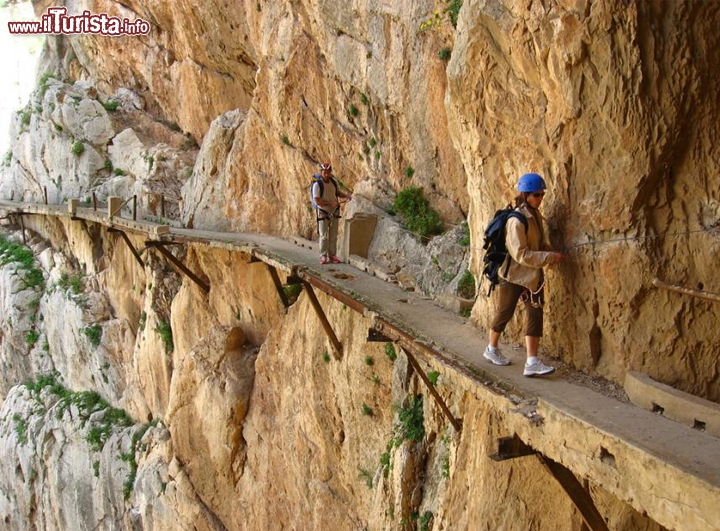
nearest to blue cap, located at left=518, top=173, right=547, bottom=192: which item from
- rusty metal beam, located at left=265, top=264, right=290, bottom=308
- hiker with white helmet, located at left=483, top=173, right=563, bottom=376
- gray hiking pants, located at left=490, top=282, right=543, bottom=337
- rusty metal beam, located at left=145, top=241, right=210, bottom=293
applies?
hiker with white helmet, located at left=483, top=173, right=563, bottom=376

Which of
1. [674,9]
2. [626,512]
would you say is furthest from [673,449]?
[674,9]

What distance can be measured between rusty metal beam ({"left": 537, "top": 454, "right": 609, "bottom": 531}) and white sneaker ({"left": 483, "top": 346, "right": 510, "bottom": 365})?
108 cm

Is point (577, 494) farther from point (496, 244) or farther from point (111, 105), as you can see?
point (111, 105)

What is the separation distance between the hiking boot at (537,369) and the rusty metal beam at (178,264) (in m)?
10.2

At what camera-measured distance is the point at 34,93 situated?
24.8m

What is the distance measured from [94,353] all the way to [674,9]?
60.9 feet

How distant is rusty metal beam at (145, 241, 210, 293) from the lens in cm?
1423

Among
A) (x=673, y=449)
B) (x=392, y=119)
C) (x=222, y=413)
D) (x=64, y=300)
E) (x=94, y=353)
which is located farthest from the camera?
(x=64, y=300)

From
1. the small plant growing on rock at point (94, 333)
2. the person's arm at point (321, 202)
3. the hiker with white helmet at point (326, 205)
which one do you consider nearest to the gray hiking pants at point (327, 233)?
the hiker with white helmet at point (326, 205)

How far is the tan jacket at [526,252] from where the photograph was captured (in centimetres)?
557

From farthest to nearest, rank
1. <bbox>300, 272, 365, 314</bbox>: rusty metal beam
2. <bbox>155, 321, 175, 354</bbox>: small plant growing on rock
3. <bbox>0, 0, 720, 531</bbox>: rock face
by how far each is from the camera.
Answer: <bbox>155, 321, 175, 354</bbox>: small plant growing on rock
<bbox>300, 272, 365, 314</bbox>: rusty metal beam
<bbox>0, 0, 720, 531</bbox>: rock face

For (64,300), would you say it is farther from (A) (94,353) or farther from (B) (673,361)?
(B) (673,361)

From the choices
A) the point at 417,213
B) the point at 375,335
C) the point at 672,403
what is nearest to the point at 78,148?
the point at 417,213

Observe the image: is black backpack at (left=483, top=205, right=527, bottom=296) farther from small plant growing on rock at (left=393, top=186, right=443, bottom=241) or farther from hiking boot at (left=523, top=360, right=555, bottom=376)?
small plant growing on rock at (left=393, top=186, right=443, bottom=241)
